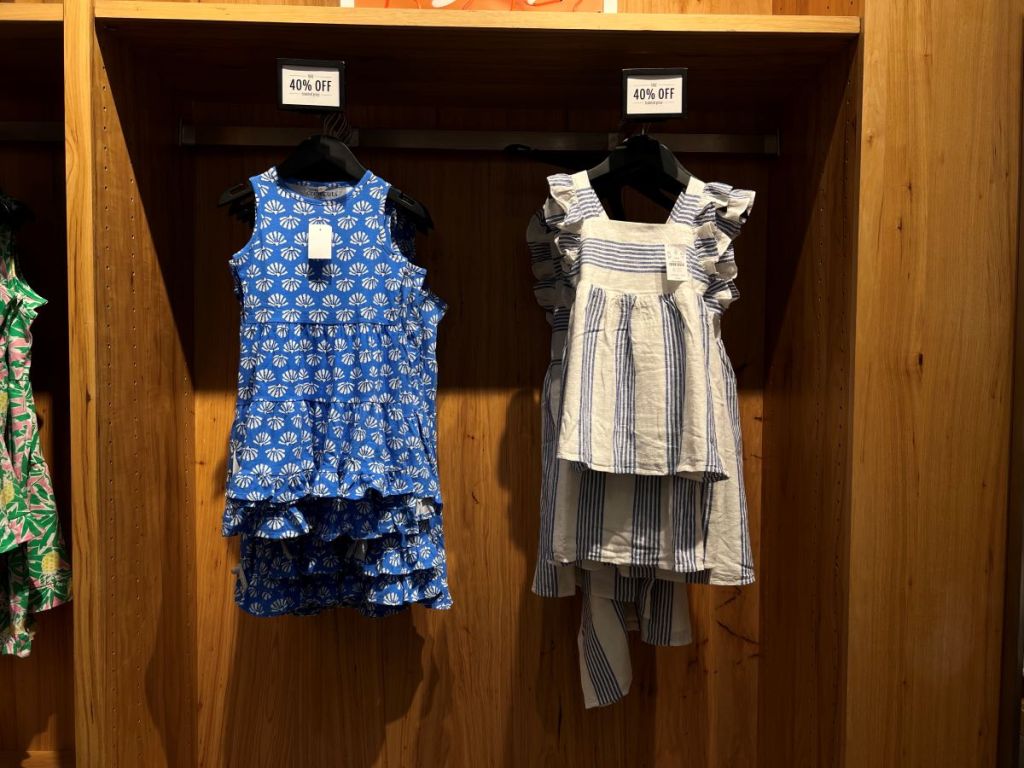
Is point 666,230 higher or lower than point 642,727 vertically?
higher

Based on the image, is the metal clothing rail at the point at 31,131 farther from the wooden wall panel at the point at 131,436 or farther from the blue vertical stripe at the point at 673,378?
the blue vertical stripe at the point at 673,378

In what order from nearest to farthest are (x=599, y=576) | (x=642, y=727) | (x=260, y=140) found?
(x=599, y=576), (x=260, y=140), (x=642, y=727)

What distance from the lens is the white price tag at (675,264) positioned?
1223 millimetres

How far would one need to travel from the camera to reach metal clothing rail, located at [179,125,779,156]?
1.47 metres

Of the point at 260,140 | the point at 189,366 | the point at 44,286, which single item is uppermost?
the point at 260,140

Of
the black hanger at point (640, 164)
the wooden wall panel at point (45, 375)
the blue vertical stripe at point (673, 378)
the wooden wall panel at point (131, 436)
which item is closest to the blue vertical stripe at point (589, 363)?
the blue vertical stripe at point (673, 378)

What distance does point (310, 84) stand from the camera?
1.20 metres

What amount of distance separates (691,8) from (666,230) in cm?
59

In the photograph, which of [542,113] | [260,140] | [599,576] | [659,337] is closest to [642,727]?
[599,576]

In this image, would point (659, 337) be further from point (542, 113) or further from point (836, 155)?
point (542, 113)

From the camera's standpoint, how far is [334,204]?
1.29 m

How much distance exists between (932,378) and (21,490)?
1537mm

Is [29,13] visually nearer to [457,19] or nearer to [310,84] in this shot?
[310,84]

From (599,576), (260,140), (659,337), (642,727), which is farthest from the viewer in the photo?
(642,727)
